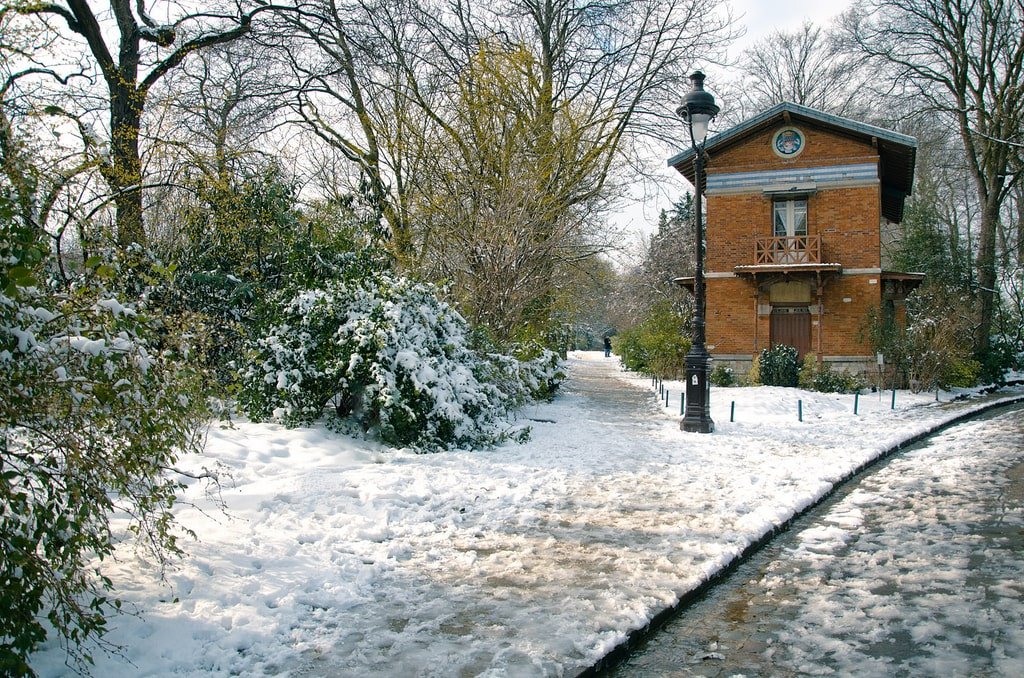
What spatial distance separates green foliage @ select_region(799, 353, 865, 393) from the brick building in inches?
35.7

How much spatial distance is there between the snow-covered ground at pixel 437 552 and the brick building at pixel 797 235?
14512 millimetres

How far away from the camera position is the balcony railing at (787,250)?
2438cm

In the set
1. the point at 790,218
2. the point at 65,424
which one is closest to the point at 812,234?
the point at 790,218

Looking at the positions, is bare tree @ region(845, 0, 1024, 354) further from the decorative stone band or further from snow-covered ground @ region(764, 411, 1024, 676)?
snow-covered ground @ region(764, 411, 1024, 676)

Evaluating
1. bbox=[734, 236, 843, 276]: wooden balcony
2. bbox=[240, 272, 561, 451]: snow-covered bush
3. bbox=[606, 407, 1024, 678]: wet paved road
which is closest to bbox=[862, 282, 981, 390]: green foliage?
bbox=[734, 236, 843, 276]: wooden balcony

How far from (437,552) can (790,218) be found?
74.5 ft

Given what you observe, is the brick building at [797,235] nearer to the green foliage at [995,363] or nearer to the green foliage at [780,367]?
the green foliage at [780,367]

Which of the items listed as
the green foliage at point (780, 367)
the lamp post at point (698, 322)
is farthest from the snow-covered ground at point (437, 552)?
the green foliage at point (780, 367)

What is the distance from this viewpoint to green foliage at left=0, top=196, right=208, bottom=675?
2994mm

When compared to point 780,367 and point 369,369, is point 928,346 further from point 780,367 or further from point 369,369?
point 369,369

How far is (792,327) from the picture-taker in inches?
995

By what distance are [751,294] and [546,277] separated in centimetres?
1187

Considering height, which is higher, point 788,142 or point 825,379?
point 788,142

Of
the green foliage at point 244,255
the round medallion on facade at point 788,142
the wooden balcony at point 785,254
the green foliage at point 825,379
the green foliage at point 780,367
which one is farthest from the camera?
the round medallion on facade at point 788,142
